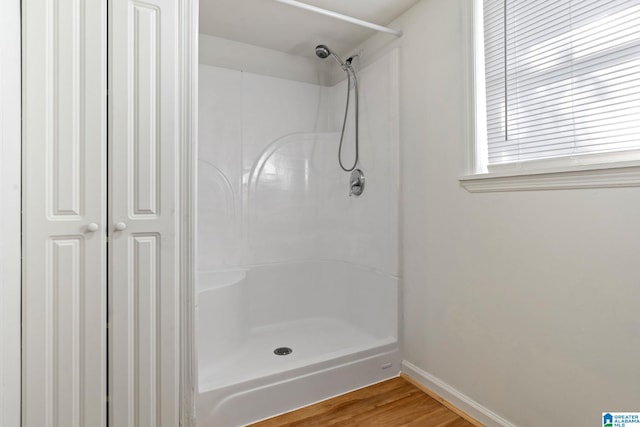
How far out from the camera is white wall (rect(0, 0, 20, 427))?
0.92 metres

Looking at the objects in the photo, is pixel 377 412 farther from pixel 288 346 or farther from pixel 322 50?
pixel 322 50

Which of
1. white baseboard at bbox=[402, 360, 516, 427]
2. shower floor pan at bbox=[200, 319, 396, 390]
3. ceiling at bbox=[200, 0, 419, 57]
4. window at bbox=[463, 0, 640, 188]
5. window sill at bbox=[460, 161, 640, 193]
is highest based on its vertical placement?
ceiling at bbox=[200, 0, 419, 57]

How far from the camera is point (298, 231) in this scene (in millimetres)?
2621

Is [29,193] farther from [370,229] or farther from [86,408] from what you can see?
[370,229]

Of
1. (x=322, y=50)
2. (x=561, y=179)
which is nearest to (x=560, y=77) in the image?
(x=561, y=179)

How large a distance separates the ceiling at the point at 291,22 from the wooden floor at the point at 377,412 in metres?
2.23

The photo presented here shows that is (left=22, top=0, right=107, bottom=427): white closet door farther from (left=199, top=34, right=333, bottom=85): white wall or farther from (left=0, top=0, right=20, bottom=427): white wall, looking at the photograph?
(left=199, top=34, right=333, bottom=85): white wall

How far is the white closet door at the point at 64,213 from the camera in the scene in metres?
1.03

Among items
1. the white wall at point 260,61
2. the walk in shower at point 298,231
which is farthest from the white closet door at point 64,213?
the white wall at point 260,61

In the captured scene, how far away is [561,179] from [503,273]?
46 centimetres

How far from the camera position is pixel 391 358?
1.88m

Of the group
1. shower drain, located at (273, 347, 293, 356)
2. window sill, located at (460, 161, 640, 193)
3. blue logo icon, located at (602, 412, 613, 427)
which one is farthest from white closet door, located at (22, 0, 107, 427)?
blue logo icon, located at (602, 412, 613, 427)

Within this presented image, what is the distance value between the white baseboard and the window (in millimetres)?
1083

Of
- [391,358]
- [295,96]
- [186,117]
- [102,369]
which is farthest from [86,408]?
[295,96]
